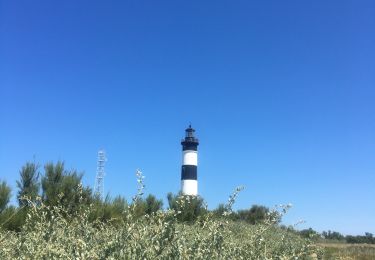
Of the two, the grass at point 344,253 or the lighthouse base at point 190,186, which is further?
the lighthouse base at point 190,186

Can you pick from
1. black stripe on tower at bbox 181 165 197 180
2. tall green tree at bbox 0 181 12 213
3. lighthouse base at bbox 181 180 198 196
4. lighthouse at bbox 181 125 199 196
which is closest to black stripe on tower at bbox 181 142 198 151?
lighthouse at bbox 181 125 199 196

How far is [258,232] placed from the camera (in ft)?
12.7

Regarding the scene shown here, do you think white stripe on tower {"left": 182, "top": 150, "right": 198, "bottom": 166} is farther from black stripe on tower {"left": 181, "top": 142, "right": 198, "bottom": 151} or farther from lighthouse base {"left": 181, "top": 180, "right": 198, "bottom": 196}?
lighthouse base {"left": 181, "top": 180, "right": 198, "bottom": 196}

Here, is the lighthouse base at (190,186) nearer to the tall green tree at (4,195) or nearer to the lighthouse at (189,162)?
the lighthouse at (189,162)

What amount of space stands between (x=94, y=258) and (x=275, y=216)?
173 centimetres

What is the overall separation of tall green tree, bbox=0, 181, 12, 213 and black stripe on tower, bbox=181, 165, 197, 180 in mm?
25345

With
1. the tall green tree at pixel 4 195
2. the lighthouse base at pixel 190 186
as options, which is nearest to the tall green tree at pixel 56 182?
the tall green tree at pixel 4 195

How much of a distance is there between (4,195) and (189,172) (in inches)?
1024

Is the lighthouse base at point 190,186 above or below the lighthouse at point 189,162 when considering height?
below

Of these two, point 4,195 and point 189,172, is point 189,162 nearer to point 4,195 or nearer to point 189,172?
point 189,172

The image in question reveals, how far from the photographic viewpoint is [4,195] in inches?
462

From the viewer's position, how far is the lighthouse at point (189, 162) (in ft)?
120

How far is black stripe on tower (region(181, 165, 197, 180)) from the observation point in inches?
1459

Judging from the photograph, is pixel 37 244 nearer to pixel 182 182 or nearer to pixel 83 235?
pixel 83 235
